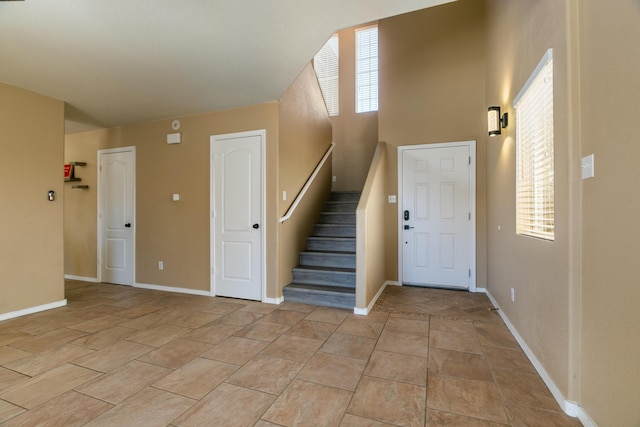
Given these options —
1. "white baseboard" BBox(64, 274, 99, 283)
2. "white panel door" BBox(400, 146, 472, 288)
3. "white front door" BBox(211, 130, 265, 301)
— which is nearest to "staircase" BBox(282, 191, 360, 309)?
"white front door" BBox(211, 130, 265, 301)

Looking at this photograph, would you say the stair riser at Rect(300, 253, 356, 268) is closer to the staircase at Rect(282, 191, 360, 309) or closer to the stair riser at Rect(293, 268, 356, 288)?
the staircase at Rect(282, 191, 360, 309)

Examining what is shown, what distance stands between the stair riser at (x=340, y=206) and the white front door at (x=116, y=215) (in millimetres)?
3155

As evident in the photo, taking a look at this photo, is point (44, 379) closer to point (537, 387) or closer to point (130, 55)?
point (130, 55)

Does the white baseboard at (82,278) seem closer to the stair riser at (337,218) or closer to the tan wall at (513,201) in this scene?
the stair riser at (337,218)

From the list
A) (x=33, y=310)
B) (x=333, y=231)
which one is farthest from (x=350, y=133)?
(x=33, y=310)

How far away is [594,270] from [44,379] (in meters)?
3.45

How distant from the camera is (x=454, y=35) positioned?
4387 mm

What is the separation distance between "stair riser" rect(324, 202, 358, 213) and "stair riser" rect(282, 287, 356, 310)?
1893mm

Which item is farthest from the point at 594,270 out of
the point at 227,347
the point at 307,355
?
the point at 227,347

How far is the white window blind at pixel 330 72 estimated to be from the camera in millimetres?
6395

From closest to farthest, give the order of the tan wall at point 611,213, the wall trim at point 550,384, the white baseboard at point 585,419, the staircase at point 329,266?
1. the tan wall at point 611,213
2. the white baseboard at point 585,419
3. the wall trim at point 550,384
4. the staircase at point 329,266

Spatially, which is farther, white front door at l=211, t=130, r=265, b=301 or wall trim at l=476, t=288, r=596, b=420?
white front door at l=211, t=130, r=265, b=301

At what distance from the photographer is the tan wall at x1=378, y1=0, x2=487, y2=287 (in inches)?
167

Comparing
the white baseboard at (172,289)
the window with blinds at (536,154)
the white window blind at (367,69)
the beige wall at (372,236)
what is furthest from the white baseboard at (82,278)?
the window with blinds at (536,154)
